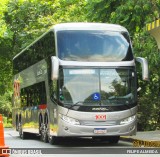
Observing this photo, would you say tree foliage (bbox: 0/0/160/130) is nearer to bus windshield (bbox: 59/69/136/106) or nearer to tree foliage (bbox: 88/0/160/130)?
tree foliage (bbox: 88/0/160/130)

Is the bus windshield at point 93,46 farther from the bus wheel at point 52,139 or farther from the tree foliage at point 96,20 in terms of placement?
the bus wheel at point 52,139

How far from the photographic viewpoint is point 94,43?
20.2 meters

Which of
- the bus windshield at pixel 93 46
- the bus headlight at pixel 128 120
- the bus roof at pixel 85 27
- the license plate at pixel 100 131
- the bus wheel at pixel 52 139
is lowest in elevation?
the bus wheel at pixel 52 139

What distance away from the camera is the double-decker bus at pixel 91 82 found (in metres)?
19.3

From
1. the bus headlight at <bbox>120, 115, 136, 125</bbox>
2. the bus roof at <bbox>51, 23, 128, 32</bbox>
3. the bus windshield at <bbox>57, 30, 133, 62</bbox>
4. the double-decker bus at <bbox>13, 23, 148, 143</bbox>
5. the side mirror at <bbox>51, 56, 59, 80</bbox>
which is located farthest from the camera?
the bus roof at <bbox>51, 23, 128, 32</bbox>

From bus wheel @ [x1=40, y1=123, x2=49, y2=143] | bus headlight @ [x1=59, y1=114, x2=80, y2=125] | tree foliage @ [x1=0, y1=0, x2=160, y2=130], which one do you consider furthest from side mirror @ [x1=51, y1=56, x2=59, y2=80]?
tree foliage @ [x1=0, y1=0, x2=160, y2=130]

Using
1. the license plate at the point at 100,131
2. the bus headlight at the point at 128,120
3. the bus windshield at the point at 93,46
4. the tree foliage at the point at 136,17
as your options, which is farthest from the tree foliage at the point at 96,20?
the license plate at the point at 100,131

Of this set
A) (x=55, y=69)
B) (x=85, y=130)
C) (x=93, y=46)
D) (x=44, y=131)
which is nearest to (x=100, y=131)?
(x=85, y=130)

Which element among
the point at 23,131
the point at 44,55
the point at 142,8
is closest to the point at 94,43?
the point at 44,55

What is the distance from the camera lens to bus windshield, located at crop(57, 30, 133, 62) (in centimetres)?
1981

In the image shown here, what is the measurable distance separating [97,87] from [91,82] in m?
0.25

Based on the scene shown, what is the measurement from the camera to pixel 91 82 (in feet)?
64.3

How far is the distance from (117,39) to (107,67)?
128 cm

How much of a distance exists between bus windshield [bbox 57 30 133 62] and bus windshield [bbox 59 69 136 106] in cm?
47
